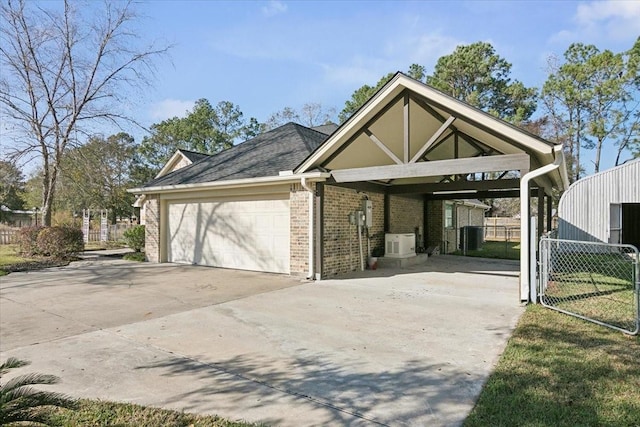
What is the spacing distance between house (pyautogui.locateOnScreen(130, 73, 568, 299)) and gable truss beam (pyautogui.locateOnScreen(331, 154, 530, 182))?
21 millimetres

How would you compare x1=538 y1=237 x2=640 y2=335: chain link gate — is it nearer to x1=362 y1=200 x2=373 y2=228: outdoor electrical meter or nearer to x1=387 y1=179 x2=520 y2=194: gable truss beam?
x1=387 y1=179 x2=520 y2=194: gable truss beam

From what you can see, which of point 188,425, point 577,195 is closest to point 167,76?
point 188,425

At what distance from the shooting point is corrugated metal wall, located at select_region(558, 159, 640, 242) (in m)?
15.6

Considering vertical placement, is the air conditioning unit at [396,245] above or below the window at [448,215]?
below

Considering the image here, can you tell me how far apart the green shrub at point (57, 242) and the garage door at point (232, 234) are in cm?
459

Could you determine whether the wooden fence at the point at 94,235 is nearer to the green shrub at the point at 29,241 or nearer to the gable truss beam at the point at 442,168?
the green shrub at the point at 29,241

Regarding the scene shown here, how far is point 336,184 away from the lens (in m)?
10.0

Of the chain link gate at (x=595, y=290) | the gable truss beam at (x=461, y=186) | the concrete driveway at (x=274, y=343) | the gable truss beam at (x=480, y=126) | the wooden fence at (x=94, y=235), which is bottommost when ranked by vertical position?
the concrete driveway at (x=274, y=343)

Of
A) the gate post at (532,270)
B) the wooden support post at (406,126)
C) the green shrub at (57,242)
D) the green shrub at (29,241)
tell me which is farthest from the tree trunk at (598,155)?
the green shrub at (29,241)

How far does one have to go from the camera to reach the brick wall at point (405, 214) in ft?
43.8

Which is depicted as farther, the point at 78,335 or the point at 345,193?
the point at 345,193

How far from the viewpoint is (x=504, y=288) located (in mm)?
8617

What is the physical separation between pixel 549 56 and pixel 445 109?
2845cm

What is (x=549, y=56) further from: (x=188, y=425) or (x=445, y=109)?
(x=188, y=425)
